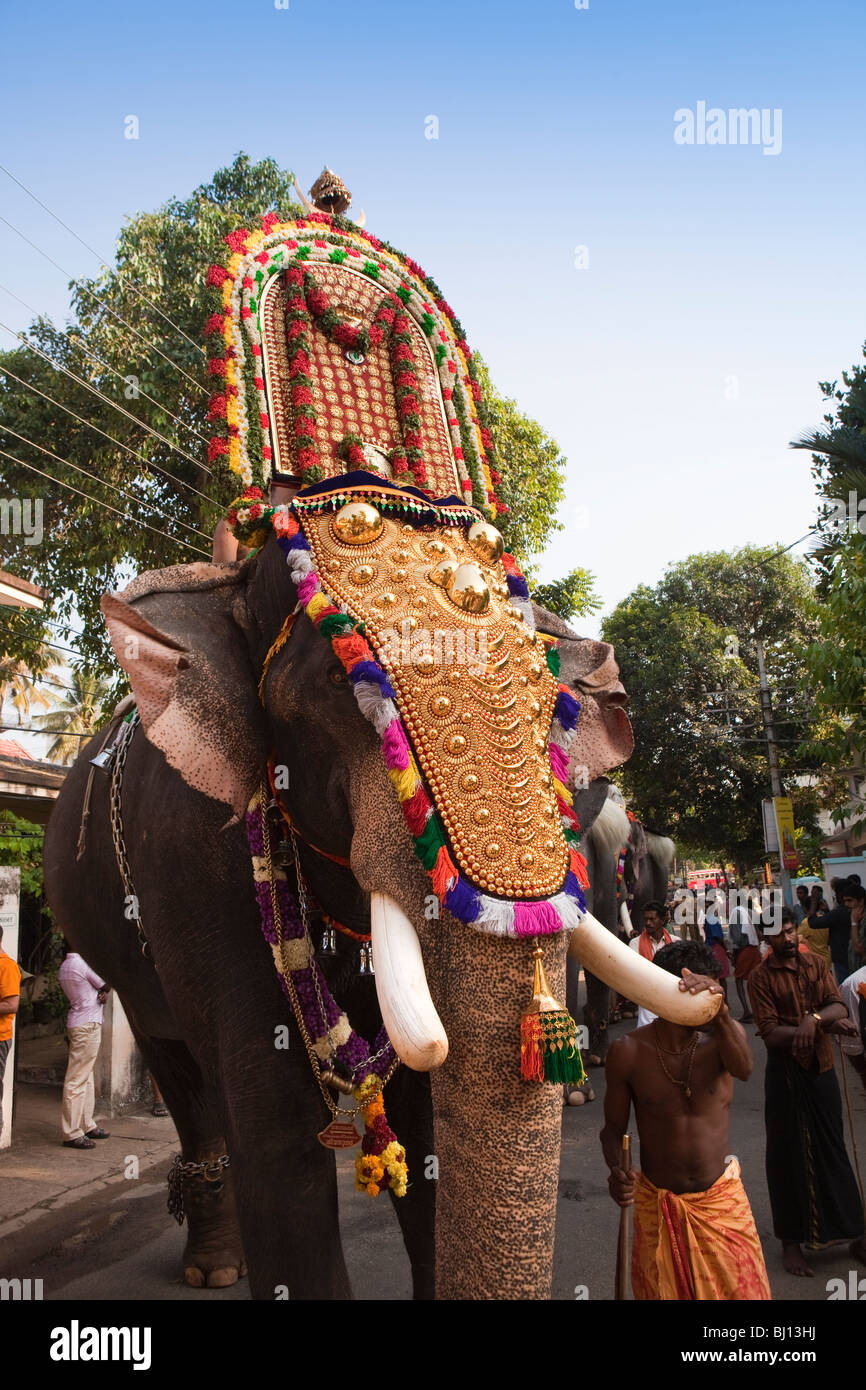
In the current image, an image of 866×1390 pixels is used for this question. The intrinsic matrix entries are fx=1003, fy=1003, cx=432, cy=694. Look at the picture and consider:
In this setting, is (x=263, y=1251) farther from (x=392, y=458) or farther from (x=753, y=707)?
(x=753, y=707)

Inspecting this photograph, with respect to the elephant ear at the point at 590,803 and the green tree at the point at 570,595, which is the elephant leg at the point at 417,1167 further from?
the green tree at the point at 570,595

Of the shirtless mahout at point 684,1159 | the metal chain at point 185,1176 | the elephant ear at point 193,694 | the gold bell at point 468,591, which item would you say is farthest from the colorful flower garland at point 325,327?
the metal chain at point 185,1176

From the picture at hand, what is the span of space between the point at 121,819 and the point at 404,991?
201 centimetres

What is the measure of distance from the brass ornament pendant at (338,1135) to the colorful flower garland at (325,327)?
2.24 meters

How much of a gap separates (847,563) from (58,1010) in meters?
10.1

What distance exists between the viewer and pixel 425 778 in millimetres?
2373

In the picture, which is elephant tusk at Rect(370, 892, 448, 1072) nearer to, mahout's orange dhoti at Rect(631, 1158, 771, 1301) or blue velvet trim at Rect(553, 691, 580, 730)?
blue velvet trim at Rect(553, 691, 580, 730)

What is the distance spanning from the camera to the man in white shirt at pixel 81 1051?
7754 millimetres

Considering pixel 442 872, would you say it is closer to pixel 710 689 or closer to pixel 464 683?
pixel 464 683

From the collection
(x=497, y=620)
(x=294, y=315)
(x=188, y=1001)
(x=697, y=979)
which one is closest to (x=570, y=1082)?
(x=697, y=979)

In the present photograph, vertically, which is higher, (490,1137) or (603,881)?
(603,881)

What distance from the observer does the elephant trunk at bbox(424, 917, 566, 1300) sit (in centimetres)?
215

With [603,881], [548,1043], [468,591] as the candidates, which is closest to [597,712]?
[468,591]

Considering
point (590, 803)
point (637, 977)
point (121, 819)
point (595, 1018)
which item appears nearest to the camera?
point (637, 977)
